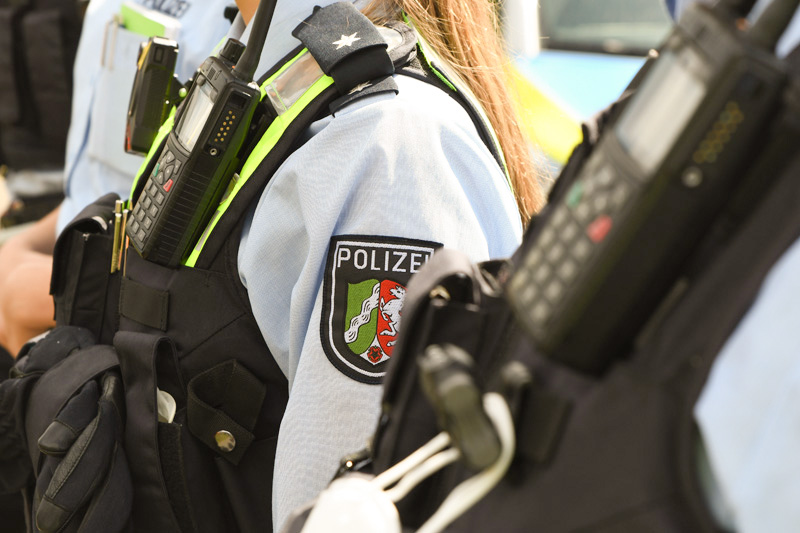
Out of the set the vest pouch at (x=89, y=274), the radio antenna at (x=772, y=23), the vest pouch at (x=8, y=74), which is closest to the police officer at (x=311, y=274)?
the vest pouch at (x=89, y=274)

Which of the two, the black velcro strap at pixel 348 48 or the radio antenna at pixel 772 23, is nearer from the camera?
the radio antenna at pixel 772 23

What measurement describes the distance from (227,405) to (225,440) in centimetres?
4

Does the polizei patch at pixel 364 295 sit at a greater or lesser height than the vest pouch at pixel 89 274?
greater

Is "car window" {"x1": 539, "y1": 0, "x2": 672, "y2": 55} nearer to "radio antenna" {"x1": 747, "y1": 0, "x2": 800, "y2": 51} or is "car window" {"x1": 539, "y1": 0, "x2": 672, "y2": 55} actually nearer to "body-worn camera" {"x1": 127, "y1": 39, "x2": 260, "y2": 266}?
"body-worn camera" {"x1": 127, "y1": 39, "x2": 260, "y2": 266}

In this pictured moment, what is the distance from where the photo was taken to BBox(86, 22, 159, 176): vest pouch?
197 cm

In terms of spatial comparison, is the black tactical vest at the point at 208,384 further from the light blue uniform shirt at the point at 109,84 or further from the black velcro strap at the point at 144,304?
the light blue uniform shirt at the point at 109,84

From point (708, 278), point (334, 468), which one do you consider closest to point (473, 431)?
point (708, 278)

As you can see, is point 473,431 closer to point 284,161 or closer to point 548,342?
point 548,342

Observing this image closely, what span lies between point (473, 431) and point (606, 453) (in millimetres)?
79

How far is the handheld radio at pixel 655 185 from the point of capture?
16.7 inches

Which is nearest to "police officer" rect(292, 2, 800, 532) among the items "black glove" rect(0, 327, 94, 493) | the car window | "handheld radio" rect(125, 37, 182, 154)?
"black glove" rect(0, 327, 94, 493)

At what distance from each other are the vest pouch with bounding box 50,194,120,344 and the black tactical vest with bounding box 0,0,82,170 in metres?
1.56

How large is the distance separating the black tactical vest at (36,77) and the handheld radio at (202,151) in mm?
1816

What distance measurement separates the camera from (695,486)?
0.41 m
